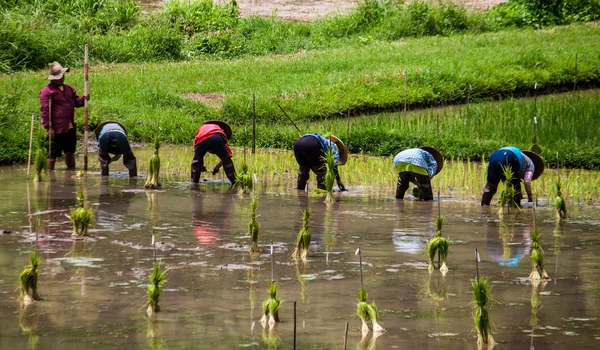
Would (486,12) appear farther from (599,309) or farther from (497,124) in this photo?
(599,309)

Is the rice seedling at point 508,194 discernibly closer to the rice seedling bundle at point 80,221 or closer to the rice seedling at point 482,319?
the rice seedling bundle at point 80,221

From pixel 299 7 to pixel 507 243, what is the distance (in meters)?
18.4

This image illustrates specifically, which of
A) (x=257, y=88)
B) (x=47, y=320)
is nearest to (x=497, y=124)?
(x=257, y=88)

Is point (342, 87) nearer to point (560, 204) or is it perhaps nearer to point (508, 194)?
point (508, 194)

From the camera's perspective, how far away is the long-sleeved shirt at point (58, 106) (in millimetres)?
13781

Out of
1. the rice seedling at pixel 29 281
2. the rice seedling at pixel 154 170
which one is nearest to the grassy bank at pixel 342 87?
the rice seedling at pixel 154 170

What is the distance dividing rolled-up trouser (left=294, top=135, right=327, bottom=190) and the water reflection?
2.65 m

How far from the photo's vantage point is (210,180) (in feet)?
44.9

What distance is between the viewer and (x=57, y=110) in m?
13.9

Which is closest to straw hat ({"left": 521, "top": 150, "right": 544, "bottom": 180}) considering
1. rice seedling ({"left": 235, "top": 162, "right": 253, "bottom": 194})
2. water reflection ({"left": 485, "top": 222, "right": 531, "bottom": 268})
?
water reflection ({"left": 485, "top": 222, "right": 531, "bottom": 268})

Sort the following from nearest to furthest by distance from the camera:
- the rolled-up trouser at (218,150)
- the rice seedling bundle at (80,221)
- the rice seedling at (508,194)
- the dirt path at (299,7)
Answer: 1. the rice seedling bundle at (80,221)
2. the rice seedling at (508,194)
3. the rolled-up trouser at (218,150)
4. the dirt path at (299,7)

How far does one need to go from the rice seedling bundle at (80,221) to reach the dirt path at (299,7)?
56.6 ft

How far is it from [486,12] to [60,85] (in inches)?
608

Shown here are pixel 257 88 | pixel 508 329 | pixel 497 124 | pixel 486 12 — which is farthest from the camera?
pixel 486 12
